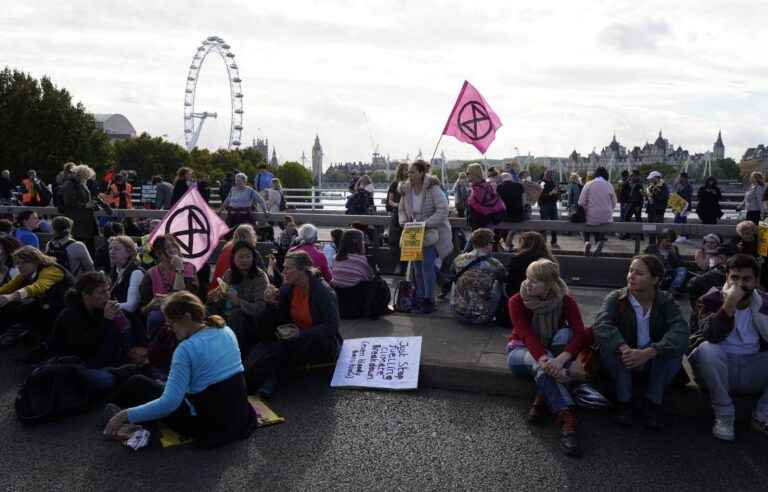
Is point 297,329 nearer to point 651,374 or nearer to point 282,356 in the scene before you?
point 282,356

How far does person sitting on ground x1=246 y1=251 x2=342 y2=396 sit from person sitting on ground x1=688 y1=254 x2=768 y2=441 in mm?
2967

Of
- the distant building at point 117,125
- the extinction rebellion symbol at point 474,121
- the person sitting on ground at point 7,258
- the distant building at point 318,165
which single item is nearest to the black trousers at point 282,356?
the person sitting on ground at point 7,258

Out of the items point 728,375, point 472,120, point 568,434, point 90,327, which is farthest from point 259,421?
point 472,120

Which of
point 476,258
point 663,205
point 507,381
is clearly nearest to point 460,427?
point 507,381

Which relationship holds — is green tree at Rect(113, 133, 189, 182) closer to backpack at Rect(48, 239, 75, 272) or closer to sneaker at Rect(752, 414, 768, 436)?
backpack at Rect(48, 239, 75, 272)

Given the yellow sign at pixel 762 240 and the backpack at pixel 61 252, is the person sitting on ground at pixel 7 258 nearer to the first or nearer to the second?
the backpack at pixel 61 252

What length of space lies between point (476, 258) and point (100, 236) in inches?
282

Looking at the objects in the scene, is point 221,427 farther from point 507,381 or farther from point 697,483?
point 697,483

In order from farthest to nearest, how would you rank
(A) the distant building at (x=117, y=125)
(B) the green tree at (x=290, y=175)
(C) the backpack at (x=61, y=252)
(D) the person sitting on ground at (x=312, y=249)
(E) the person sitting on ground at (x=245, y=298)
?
1. (A) the distant building at (x=117, y=125)
2. (B) the green tree at (x=290, y=175)
3. (C) the backpack at (x=61, y=252)
4. (D) the person sitting on ground at (x=312, y=249)
5. (E) the person sitting on ground at (x=245, y=298)

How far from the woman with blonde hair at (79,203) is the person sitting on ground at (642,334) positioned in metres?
8.95

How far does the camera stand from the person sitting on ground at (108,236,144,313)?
694 centimetres

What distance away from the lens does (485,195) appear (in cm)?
1000

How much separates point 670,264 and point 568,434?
4996 mm

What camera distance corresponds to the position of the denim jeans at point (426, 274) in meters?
8.63
